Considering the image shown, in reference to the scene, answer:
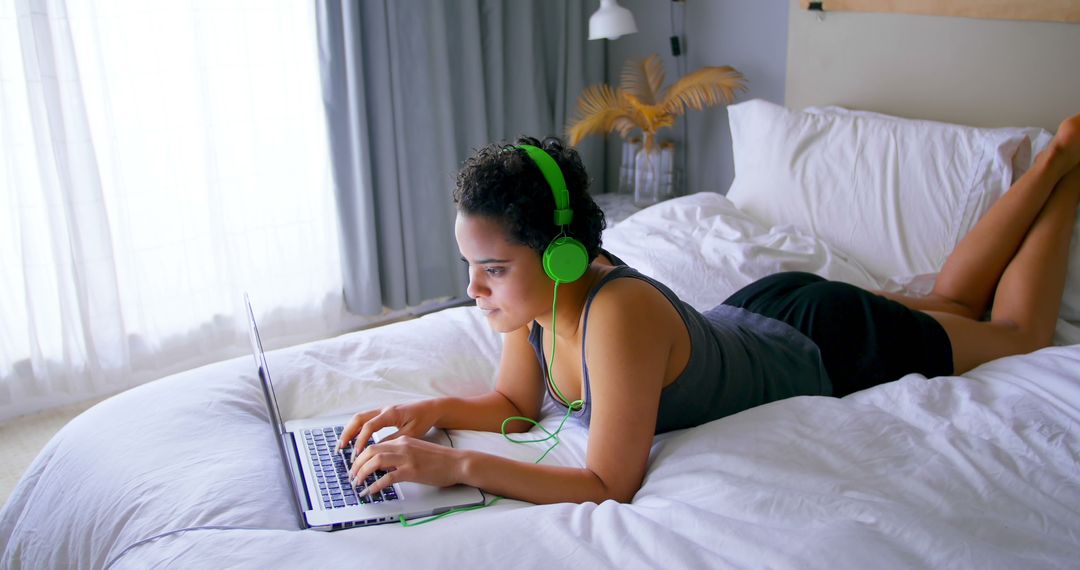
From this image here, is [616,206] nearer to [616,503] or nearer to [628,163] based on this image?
[628,163]

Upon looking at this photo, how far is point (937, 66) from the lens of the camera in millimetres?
2268

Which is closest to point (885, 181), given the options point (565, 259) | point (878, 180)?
point (878, 180)

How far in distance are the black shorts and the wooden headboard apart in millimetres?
782

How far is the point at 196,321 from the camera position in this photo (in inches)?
109

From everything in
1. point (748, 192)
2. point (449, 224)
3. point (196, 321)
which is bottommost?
point (196, 321)

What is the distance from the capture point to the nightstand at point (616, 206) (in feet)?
9.20

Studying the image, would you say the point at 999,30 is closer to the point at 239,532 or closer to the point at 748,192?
the point at 748,192

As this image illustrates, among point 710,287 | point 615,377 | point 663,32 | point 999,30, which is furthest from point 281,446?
point 663,32

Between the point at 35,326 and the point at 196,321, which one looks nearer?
the point at 35,326

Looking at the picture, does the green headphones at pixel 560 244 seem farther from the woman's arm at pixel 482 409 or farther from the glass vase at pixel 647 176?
the glass vase at pixel 647 176

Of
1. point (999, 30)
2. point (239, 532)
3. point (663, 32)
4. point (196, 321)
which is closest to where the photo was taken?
point (239, 532)

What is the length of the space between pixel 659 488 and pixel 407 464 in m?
0.34

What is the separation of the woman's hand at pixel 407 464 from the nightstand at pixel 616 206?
5.28 ft

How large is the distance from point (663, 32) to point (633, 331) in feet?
6.91
